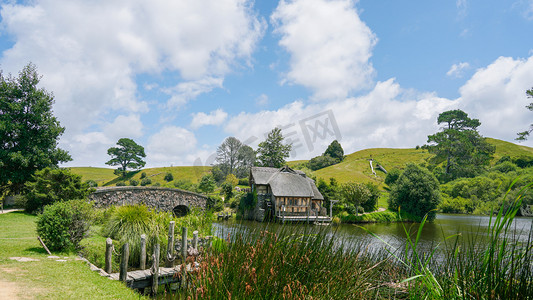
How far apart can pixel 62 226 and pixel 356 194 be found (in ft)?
98.1

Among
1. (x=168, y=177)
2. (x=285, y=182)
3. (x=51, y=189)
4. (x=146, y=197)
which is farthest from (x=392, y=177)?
(x=51, y=189)

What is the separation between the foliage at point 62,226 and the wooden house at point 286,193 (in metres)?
21.2

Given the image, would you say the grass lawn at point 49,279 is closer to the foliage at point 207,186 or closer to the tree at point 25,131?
the tree at point 25,131

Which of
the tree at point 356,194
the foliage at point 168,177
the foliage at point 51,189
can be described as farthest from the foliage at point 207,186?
the foliage at point 51,189

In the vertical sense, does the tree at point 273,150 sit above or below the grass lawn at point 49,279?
above

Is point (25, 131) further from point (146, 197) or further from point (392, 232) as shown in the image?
point (392, 232)

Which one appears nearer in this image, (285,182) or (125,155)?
(285,182)

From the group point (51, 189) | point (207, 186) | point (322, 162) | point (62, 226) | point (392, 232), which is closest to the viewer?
point (62, 226)

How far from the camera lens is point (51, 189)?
15789 millimetres

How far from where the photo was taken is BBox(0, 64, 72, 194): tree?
60.3 feet

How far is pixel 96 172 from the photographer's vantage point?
7319 centimetres

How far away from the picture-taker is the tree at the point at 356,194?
33.0 m

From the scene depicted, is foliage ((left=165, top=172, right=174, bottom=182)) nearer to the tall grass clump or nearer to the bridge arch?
the bridge arch

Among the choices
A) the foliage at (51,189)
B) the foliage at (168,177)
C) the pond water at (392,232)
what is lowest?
the pond water at (392,232)
